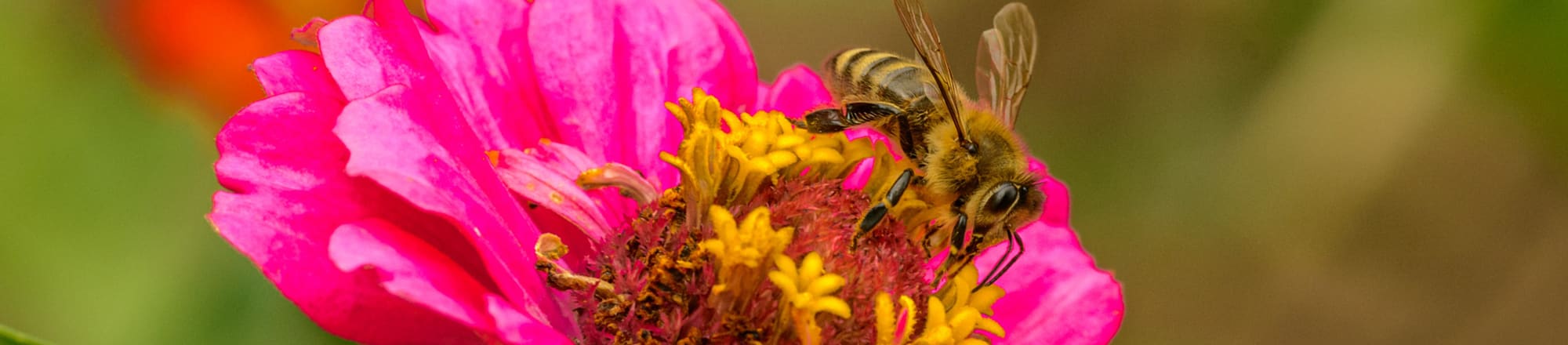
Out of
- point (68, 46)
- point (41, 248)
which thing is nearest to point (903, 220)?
point (41, 248)

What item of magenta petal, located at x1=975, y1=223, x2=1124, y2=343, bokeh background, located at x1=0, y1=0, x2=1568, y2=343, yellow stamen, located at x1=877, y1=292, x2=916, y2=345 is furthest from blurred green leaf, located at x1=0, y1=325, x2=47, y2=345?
bokeh background, located at x1=0, y1=0, x2=1568, y2=343

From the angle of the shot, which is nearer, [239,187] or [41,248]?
[239,187]

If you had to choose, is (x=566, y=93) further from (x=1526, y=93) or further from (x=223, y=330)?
(x=1526, y=93)

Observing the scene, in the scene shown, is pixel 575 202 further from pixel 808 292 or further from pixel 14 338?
pixel 14 338

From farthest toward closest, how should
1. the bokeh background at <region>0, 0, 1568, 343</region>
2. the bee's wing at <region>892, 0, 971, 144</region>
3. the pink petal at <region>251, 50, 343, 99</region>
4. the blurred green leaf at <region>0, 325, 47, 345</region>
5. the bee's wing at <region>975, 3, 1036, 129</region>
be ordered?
the bokeh background at <region>0, 0, 1568, 343</region> → the bee's wing at <region>975, 3, 1036, 129</region> → the bee's wing at <region>892, 0, 971, 144</region> → the pink petal at <region>251, 50, 343, 99</region> → the blurred green leaf at <region>0, 325, 47, 345</region>

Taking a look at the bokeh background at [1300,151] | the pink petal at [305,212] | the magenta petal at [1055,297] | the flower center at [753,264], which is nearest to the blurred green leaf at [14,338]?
the pink petal at [305,212]

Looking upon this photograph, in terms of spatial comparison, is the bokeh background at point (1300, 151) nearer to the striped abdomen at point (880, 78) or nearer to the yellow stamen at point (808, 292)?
the striped abdomen at point (880, 78)

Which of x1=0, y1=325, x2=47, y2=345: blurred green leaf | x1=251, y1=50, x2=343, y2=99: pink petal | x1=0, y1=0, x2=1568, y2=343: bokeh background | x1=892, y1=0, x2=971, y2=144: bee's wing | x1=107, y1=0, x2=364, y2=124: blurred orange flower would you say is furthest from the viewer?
x1=0, y1=0, x2=1568, y2=343: bokeh background

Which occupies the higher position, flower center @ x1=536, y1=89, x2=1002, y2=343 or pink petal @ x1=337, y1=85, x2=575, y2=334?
pink petal @ x1=337, y1=85, x2=575, y2=334

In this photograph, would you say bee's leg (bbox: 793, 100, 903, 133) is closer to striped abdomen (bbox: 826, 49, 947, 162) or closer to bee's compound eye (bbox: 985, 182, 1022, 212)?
striped abdomen (bbox: 826, 49, 947, 162)
